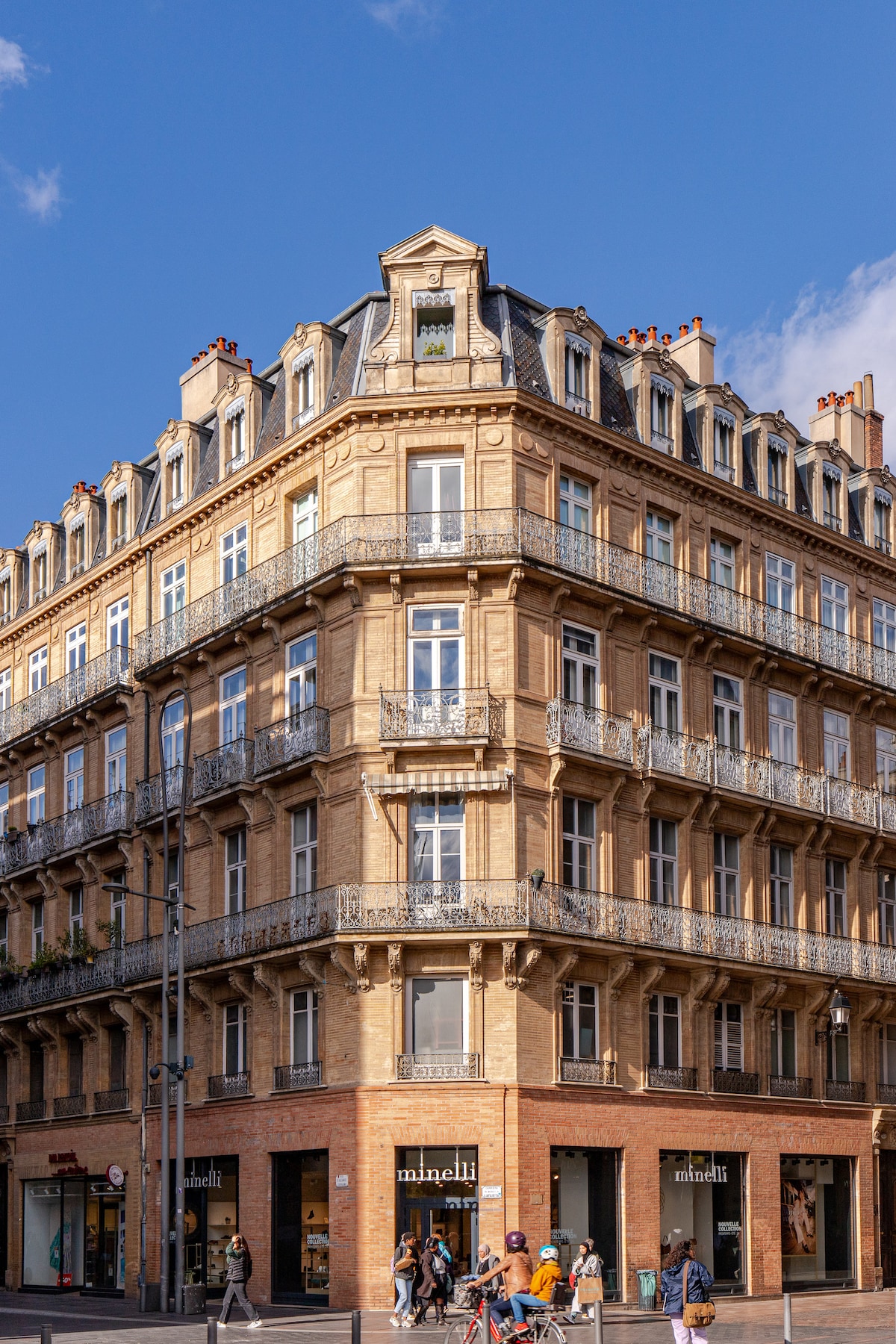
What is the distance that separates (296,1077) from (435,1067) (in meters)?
3.57

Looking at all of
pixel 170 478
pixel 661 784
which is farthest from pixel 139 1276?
pixel 170 478

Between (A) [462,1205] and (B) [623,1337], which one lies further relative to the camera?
(A) [462,1205]

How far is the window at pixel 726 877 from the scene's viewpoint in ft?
126

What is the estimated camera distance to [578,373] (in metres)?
38.0

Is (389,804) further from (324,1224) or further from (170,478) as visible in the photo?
(170,478)

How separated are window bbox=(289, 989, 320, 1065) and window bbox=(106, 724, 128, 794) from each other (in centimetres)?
1035

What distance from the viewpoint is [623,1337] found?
27531 mm

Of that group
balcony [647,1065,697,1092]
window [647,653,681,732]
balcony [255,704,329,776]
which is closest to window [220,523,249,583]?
balcony [255,704,329,776]

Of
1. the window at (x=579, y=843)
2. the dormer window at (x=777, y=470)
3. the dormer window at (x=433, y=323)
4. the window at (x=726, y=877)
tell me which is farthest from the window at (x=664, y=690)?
the dormer window at (x=433, y=323)

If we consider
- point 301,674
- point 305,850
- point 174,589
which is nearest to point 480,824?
point 305,850

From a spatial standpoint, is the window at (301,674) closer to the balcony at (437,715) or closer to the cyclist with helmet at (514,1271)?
the balcony at (437,715)

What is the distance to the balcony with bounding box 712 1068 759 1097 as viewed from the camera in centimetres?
3709

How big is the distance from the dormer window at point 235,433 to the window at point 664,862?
1317cm

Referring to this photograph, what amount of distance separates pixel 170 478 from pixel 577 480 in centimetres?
1216
